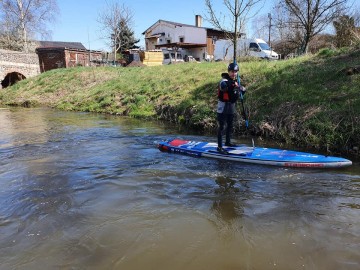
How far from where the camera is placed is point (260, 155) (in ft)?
22.3

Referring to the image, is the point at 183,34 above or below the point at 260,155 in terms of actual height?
above

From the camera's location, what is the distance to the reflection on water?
3455 millimetres

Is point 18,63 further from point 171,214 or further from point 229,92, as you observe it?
point 171,214

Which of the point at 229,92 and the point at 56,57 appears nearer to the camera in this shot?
the point at 229,92

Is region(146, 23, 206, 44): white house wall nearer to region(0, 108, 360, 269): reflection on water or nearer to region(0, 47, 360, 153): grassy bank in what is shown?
region(0, 47, 360, 153): grassy bank

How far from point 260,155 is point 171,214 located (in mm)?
3021

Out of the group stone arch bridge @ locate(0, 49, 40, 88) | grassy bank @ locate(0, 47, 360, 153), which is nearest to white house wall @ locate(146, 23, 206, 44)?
stone arch bridge @ locate(0, 49, 40, 88)

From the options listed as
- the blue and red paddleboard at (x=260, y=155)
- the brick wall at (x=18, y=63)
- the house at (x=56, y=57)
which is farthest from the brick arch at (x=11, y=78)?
the blue and red paddleboard at (x=260, y=155)

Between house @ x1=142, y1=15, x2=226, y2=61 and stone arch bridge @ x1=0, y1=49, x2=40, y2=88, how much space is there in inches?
594

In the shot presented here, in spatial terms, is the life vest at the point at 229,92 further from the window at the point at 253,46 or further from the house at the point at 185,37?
the house at the point at 185,37

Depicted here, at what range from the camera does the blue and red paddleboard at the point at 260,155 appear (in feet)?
20.4

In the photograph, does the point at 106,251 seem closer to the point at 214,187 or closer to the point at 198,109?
the point at 214,187

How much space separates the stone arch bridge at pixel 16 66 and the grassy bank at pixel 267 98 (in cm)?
897

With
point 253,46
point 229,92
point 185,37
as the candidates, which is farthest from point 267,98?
point 185,37
